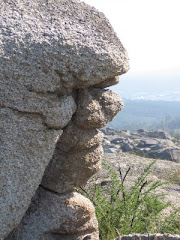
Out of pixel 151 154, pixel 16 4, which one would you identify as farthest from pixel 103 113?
pixel 151 154

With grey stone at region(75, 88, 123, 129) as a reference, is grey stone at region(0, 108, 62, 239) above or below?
below

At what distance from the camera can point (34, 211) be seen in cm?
439

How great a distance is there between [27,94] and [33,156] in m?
0.59

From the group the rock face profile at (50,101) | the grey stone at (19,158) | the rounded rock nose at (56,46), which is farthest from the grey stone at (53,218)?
the rounded rock nose at (56,46)

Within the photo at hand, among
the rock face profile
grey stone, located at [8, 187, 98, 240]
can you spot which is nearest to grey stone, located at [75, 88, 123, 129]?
the rock face profile

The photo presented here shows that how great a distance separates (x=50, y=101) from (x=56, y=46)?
0.51 metres

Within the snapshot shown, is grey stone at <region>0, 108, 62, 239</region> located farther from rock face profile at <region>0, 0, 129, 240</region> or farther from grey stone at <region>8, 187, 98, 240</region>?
grey stone at <region>8, 187, 98, 240</region>

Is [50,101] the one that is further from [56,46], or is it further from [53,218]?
[53,218]

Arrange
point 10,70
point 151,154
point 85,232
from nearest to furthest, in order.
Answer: point 10,70
point 85,232
point 151,154

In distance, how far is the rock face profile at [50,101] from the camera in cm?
368

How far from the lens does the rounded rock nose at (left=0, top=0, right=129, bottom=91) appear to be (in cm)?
369

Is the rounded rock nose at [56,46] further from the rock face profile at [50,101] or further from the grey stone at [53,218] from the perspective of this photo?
the grey stone at [53,218]

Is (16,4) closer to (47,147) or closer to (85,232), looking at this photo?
(47,147)

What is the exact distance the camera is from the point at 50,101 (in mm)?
3764
